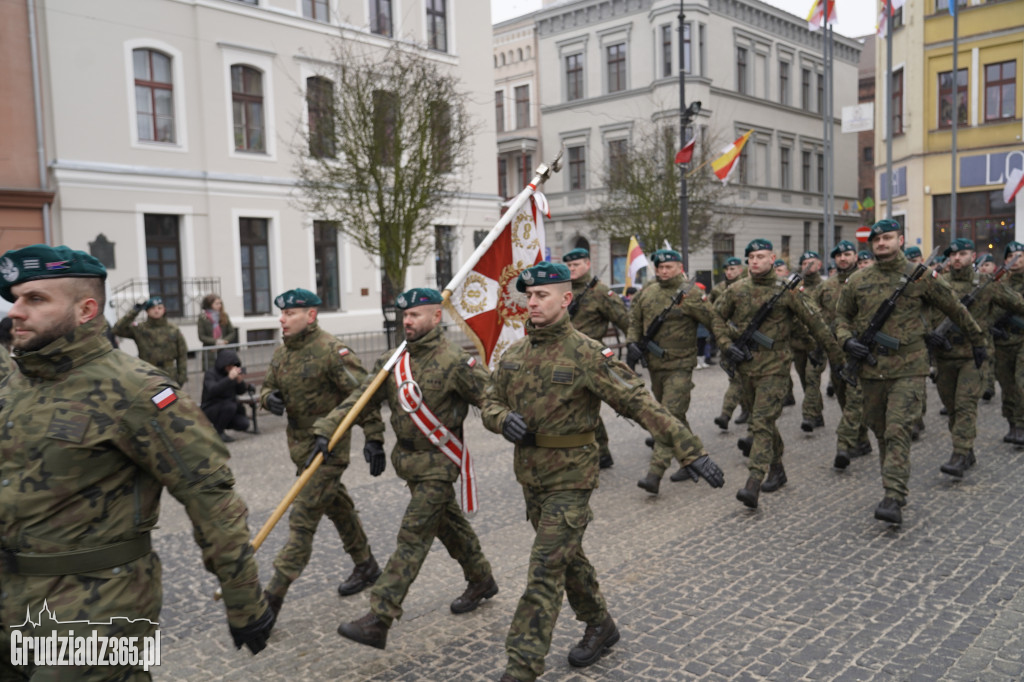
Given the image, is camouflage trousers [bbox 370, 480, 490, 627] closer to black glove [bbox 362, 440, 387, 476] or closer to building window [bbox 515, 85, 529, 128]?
black glove [bbox 362, 440, 387, 476]

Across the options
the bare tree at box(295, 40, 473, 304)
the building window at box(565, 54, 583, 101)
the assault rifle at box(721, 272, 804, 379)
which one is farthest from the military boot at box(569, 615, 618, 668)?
the building window at box(565, 54, 583, 101)

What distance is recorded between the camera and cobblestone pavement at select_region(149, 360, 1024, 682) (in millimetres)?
4234

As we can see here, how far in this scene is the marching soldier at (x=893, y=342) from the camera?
21.1 feet

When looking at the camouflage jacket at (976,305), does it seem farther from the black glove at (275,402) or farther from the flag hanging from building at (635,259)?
the flag hanging from building at (635,259)

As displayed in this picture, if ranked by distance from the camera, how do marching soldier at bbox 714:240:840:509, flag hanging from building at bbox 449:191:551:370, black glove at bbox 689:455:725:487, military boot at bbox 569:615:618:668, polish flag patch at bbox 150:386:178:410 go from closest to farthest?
polish flag patch at bbox 150:386:178:410 < black glove at bbox 689:455:725:487 < military boot at bbox 569:615:618:668 < flag hanging from building at bbox 449:191:551:370 < marching soldier at bbox 714:240:840:509

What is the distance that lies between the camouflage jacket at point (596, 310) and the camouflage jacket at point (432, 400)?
13.3ft

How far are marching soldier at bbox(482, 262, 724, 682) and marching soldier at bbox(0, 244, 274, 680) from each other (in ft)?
5.09

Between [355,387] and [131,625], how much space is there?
2765 mm

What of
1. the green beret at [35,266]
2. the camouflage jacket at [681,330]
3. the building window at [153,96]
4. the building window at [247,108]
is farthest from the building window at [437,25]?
the green beret at [35,266]

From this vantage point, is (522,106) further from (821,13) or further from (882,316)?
(882,316)

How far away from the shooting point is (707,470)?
383 centimetres

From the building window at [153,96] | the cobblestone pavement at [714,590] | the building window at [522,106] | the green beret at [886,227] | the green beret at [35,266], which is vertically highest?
the building window at [522,106]

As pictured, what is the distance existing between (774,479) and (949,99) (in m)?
28.2

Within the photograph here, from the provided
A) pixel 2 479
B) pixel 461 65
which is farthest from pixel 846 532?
pixel 461 65
